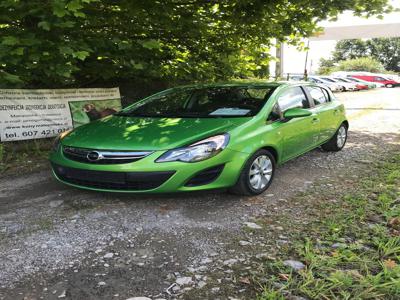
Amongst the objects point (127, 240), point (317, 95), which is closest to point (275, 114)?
point (317, 95)

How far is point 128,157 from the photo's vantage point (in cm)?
411

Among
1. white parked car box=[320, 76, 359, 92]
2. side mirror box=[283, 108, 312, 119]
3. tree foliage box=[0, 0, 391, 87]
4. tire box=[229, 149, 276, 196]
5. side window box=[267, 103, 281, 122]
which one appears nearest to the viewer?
tire box=[229, 149, 276, 196]

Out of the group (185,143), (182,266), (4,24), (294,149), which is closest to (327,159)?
(294,149)

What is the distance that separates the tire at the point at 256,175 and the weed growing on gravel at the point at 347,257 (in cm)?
79

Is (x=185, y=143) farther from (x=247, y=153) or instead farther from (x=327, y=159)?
(x=327, y=159)

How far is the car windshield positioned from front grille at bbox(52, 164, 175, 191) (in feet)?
3.98

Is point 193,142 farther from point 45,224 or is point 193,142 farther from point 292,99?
point 292,99

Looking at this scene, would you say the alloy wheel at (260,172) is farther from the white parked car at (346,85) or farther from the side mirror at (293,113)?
the white parked car at (346,85)

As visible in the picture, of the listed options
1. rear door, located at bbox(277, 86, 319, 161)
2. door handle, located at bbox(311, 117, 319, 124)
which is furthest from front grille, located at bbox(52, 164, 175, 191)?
door handle, located at bbox(311, 117, 319, 124)

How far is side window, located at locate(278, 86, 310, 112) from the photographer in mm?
5355

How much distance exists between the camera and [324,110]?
6426 mm

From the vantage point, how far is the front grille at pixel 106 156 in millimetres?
4102

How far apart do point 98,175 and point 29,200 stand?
44.7 inches

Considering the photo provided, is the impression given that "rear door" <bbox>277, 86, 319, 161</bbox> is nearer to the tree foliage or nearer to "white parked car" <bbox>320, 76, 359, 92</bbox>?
the tree foliage
